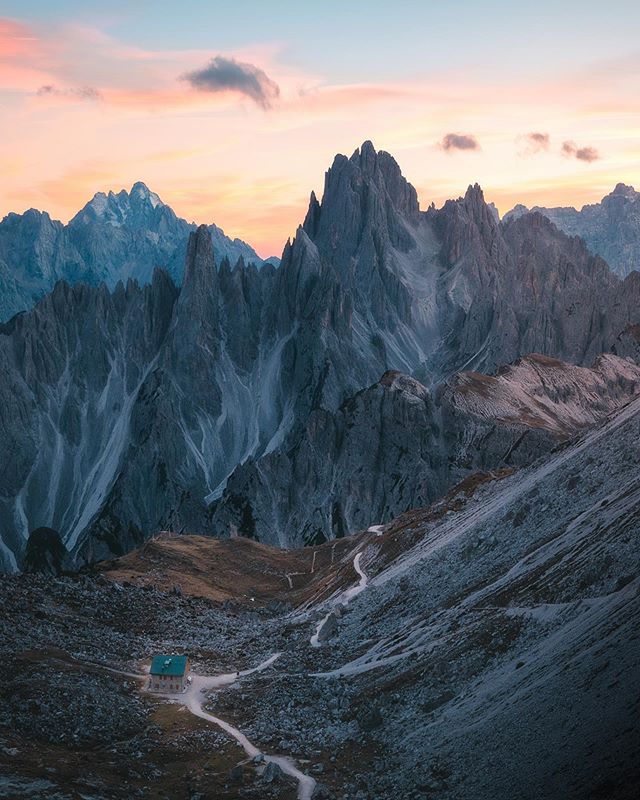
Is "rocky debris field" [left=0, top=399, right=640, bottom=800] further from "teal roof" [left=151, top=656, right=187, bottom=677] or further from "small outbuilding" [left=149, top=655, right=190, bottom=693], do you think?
"teal roof" [left=151, top=656, right=187, bottom=677]

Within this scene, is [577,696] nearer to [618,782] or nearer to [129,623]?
[618,782]

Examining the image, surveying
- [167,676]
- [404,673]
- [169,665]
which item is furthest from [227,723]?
[404,673]

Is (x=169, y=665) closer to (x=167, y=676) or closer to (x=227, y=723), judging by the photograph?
(x=167, y=676)

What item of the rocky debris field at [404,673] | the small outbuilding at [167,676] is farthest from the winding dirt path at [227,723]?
the small outbuilding at [167,676]

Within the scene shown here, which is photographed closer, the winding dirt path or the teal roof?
the winding dirt path

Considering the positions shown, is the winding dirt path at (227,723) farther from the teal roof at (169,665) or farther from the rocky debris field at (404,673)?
the teal roof at (169,665)

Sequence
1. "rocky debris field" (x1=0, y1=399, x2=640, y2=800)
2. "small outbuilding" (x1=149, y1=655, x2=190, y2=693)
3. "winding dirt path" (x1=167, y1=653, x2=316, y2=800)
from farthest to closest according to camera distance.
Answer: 1. "small outbuilding" (x1=149, y1=655, x2=190, y2=693)
2. "winding dirt path" (x1=167, y1=653, x2=316, y2=800)
3. "rocky debris field" (x1=0, y1=399, x2=640, y2=800)

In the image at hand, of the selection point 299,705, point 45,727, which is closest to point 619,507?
point 299,705

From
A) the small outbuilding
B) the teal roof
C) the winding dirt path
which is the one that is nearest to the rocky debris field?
the winding dirt path

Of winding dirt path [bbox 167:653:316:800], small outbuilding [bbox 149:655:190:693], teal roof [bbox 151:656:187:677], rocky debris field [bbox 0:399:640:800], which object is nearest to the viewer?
rocky debris field [bbox 0:399:640:800]
